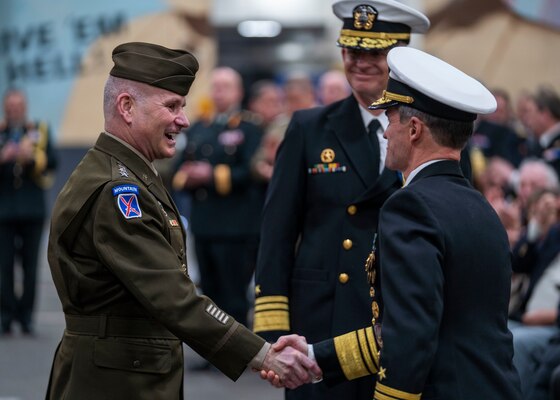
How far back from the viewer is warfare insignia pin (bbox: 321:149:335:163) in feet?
14.7

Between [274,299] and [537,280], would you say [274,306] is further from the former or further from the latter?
[537,280]

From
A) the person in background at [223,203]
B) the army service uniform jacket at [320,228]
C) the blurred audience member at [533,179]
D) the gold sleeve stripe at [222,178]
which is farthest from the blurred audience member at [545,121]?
the army service uniform jacket at [320,228]

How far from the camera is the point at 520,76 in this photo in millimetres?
17688

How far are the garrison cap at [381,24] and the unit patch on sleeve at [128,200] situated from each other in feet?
4.05

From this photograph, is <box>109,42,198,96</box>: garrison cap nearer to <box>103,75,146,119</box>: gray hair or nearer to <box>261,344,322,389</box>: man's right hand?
<box>103,75,146,119</box>: gray hair

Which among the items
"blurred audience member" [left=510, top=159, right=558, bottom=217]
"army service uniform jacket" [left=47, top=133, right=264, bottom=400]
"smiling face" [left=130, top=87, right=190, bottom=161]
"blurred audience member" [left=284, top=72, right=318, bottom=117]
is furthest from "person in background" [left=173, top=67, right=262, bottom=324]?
"army service uniform jacket" [left=47, top=133, right=264, bottom=400]

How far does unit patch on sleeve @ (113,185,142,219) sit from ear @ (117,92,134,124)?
0.90ft

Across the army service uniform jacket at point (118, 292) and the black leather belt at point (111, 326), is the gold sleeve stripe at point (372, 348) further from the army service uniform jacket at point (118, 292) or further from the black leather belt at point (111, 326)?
the black leather belt at point (111, 326)

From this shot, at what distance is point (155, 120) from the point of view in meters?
3.87

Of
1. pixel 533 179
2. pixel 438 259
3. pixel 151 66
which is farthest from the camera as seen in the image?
pixel 533 179

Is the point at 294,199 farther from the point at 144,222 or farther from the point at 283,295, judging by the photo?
the point at 144,222

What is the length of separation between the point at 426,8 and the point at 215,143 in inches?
381

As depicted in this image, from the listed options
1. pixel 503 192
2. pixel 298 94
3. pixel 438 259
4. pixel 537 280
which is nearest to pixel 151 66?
pixel 438 259

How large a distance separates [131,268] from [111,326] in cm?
21
